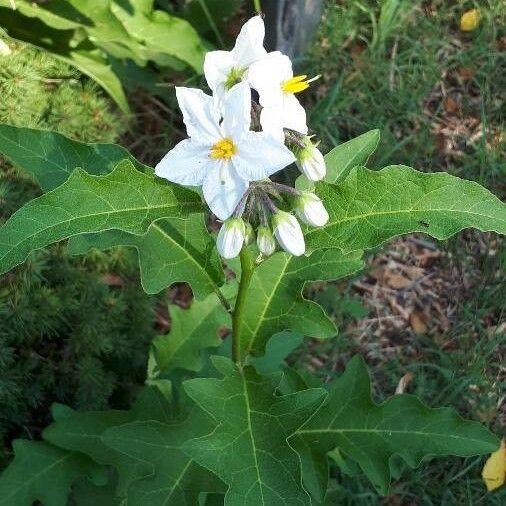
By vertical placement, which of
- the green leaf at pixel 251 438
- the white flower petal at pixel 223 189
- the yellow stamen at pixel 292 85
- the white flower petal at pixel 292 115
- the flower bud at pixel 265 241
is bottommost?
the green leaf at pixel 251 438

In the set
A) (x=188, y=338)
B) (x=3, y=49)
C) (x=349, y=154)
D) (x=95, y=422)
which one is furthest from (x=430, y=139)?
(x=95, y=422)

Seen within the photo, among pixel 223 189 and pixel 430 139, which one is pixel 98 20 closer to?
pixel 223 189

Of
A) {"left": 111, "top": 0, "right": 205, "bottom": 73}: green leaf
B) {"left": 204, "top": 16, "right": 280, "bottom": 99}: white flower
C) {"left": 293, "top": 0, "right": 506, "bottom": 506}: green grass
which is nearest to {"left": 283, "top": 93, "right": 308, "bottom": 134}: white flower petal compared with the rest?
{"left": 204, "top": 16, "right": 280, "bottom": 99}: white flower

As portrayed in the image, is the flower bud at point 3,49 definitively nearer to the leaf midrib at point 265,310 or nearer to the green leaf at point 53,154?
the green leaf at point 53,154

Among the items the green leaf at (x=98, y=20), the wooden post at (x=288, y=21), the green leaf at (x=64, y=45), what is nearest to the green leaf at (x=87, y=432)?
the green leaf at (x=64, y=45)

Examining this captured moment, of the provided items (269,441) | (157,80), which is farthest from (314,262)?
(157,80)

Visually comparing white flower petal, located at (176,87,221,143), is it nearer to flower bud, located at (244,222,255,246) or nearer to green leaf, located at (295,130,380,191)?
flower bud, located at (244,222,255,246)
